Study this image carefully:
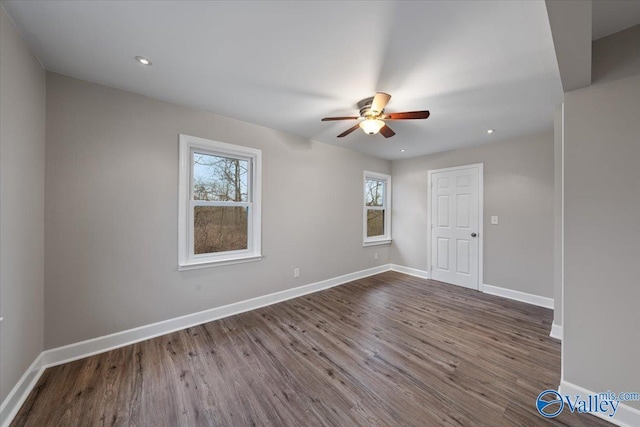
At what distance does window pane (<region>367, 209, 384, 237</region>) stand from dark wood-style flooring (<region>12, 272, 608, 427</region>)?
2158 mm

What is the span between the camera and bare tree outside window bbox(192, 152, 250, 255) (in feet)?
8.98

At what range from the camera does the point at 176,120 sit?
2.51 metres

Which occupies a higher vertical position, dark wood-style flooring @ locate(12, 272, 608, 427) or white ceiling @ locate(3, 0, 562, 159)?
white ceiling @ locate(3, 0, 562, 159)

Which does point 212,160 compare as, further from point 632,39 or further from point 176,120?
point 632,39

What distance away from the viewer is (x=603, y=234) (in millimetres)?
1482

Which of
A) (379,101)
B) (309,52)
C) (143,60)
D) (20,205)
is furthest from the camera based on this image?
(379,101)

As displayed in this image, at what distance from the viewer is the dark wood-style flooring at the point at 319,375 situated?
1.48 meters

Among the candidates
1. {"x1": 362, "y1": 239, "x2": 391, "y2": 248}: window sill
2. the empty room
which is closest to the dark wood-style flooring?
the empty room

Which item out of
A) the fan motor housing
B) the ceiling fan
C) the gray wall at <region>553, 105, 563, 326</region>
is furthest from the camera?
the gray wall at <region>553, 105, 563, 326</region>

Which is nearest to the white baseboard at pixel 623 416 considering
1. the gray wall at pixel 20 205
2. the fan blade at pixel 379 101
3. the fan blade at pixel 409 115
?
the fan blade at pixel 409 115

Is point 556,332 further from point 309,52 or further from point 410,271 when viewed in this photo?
point 309,52

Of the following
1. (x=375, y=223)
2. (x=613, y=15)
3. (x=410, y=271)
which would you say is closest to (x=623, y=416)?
(x=613, y=15)

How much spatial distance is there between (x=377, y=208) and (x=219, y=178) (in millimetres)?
3224

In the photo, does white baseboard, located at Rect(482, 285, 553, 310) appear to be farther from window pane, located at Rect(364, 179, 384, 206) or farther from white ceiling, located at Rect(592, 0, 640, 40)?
white ceiling, located at Rect(592, 0, 640, 40)
